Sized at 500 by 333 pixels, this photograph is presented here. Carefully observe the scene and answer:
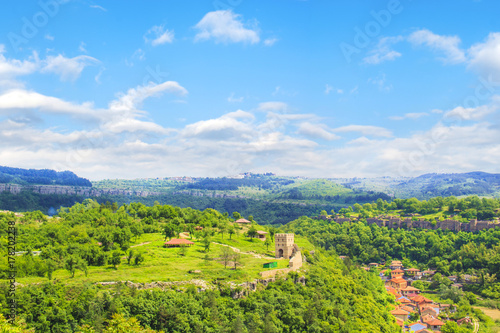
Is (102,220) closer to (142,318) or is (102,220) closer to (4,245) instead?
(4,245)

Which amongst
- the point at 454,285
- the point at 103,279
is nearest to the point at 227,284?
the point at 103,279

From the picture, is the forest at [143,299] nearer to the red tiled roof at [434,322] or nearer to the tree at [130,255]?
the tree at [130,255]

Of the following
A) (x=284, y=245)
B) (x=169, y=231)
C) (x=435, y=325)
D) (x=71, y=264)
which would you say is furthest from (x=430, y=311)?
(x=71, y=264)

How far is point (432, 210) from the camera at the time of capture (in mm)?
131500

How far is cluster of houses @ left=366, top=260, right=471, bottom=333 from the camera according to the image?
6144 cm

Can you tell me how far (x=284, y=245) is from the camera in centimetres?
5766

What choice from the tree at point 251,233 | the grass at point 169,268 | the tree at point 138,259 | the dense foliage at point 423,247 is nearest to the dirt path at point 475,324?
the dense foliage at point 423,247

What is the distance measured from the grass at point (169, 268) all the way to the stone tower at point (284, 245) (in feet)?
7.08

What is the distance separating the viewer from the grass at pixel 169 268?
132 feet

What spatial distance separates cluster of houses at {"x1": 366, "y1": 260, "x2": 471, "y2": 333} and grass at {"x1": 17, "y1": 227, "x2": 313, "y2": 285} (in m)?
24.6

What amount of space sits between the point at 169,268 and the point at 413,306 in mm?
50200

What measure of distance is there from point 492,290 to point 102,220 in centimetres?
7308

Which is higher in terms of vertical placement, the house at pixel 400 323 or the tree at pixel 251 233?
the tree at pixel 251 233

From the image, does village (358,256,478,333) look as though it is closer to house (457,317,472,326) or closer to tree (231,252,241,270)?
house (457,317,472,326)
